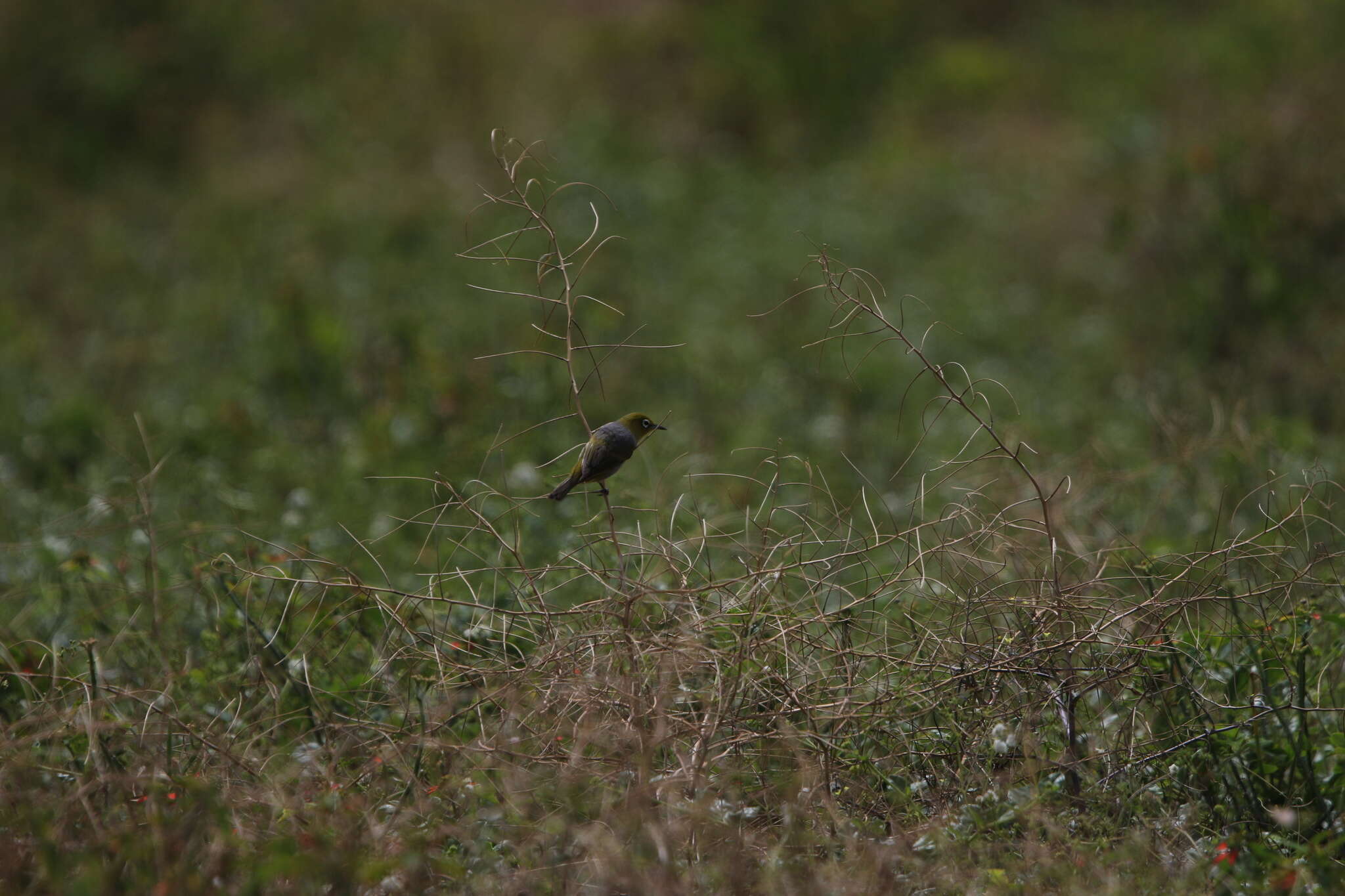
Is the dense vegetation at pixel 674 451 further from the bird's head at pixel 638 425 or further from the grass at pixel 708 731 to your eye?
the bird's head at pixel 638 425

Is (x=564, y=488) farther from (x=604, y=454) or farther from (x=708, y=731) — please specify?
(x=708, y=731)

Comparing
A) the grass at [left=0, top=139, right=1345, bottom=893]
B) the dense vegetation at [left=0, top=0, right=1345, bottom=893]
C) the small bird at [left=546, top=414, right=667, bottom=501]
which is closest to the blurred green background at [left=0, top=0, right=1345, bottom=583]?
the dense vegetation at [left=0, top=0, right=1345, bottom=893]

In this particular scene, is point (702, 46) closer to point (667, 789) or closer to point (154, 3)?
point (154, 3)

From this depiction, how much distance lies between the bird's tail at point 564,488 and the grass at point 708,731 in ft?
0.38

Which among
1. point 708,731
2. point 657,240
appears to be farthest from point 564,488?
point 657,240

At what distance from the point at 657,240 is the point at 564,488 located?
6.93m

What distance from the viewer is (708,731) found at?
218 centimetres

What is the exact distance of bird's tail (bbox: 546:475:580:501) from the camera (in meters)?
2.60

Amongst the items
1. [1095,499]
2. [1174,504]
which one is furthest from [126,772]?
[1174,504]

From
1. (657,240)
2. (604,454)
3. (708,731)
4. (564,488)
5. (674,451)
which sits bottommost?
(657,240)

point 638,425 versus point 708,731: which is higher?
point 638,425

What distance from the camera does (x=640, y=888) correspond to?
1.83 meters

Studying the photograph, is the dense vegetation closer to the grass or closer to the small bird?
the grass

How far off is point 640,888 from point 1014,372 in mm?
5444
